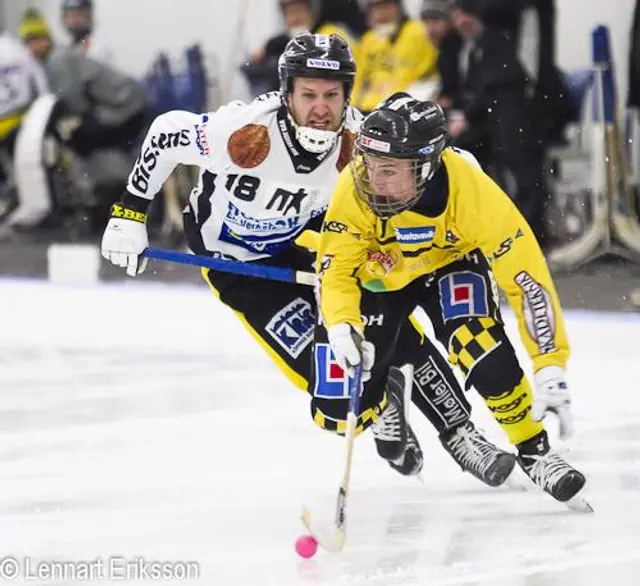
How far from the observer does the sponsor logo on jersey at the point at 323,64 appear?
4.59 meters

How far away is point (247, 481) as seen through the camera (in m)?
4.75

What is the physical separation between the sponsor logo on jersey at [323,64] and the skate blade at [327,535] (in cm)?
121

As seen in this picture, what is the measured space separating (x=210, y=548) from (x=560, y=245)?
470cm

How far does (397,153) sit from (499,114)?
4070mm

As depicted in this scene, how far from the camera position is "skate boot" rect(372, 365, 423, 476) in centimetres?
471

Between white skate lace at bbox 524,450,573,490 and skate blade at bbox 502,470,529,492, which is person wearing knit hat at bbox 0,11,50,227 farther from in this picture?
white skate lace at bbox 524,450,573,490

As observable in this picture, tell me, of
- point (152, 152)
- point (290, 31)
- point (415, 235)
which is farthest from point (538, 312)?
point (290, 31)

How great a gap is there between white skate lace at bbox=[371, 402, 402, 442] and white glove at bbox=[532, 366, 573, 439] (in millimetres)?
651

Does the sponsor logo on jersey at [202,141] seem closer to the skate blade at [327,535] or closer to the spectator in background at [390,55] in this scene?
the skate blade at [327,535]

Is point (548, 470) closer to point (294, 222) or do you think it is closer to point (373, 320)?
point (373, 320)

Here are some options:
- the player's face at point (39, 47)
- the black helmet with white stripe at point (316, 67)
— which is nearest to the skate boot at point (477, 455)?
the black helmet with white stripe at point (316, 67)

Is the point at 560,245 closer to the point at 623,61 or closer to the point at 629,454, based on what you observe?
the point at 623,61

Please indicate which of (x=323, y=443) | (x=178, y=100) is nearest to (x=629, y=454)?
(x=323, y=443)

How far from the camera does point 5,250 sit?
34.3ft
